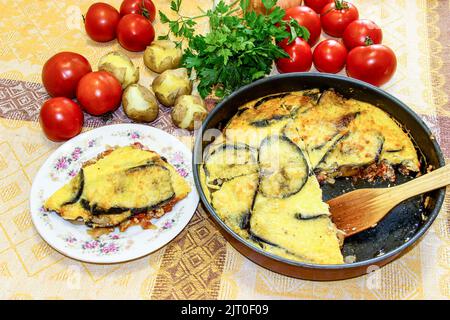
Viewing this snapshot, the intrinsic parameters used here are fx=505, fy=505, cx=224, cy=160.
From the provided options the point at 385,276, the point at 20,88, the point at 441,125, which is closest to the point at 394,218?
the point at 385,276

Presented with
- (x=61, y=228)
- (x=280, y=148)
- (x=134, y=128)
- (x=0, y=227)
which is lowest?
(x=0, y=227)

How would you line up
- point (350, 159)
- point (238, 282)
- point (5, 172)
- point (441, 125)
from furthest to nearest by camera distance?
point (441, 125) < point (5, 172) < point (350, 159) < point (238, 282)

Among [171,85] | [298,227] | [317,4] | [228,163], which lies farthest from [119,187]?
[317,4]

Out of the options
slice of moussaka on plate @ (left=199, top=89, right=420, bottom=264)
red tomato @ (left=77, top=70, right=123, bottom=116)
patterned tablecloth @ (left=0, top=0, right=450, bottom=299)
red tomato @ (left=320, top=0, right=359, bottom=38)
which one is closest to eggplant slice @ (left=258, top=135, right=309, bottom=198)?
slice of moussaka on plate @ (left=199, top=89, right=420, bottom=264)

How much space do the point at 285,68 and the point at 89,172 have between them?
1061 mm

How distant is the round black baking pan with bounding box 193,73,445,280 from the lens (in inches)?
66.8

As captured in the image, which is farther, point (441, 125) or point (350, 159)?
point (441, 125)

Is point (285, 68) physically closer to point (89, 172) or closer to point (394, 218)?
point (394, 218)

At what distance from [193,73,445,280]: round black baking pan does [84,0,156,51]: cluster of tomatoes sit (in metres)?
0.71

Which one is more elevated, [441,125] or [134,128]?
[441,125]

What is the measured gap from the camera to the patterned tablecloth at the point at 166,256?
1882mm

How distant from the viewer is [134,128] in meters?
2.21

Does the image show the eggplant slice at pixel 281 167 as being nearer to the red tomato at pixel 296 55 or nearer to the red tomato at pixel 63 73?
the red tomato at pixel 296 55

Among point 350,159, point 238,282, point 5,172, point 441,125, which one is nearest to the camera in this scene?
point 238,282
